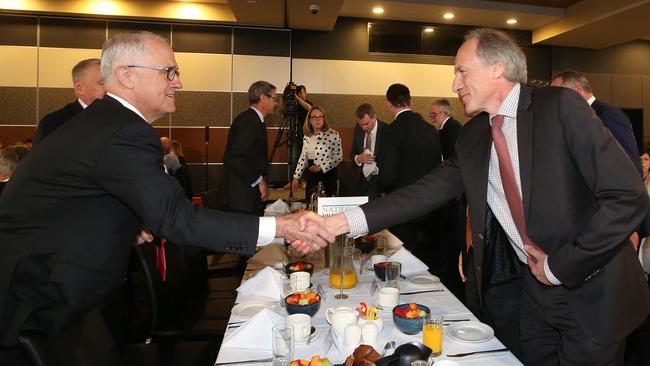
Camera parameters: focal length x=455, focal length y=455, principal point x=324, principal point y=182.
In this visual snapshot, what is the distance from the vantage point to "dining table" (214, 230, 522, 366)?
1294 mm

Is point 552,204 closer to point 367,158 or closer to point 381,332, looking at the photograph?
point 381,332

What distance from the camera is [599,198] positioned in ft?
4.74

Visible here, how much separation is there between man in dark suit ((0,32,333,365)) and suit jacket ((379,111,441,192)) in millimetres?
3113

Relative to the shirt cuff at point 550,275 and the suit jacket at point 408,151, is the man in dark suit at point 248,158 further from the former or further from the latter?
the shirt cuff at point 550,275

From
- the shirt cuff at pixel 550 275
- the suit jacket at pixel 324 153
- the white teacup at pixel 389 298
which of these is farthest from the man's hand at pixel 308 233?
the suit jacket at pixel 324 153

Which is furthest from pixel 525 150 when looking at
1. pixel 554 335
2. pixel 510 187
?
pixel 554 335

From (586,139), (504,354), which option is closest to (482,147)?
(586,139)

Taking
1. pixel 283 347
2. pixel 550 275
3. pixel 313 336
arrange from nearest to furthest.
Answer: pixel 283 347 < pixel 313 336 < pixel 550 275

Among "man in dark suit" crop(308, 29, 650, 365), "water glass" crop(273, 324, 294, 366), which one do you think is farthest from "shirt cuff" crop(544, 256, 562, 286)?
"water glass" crop(273, 324, 294, 366)

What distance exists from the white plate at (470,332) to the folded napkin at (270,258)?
Result: 95 cm

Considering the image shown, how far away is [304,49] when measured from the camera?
7.23 m

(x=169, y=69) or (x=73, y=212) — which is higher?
(x=169, y=69)

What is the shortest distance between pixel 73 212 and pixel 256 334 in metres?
0.67

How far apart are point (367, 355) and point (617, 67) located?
911 centimetres
